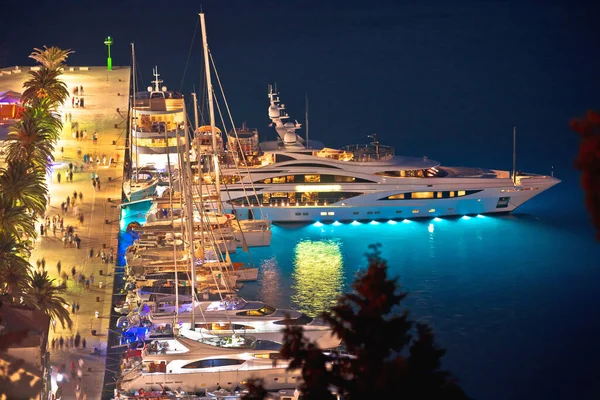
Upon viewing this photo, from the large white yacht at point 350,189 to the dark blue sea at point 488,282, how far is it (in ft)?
2.88

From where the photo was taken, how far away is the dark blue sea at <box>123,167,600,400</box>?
127 ft

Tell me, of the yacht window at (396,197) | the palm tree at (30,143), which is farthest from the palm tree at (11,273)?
the yacht window at (396,197)

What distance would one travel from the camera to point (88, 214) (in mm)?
52156

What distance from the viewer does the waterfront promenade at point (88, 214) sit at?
34906mm

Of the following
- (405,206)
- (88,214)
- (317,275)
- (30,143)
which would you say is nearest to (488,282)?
(317,275)

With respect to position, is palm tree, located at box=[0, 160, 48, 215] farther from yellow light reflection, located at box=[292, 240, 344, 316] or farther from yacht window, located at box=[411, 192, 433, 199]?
yacht window, located at box=[411, 192, 433, 199]

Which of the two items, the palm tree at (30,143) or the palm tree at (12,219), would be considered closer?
the palm tree at (12,219)

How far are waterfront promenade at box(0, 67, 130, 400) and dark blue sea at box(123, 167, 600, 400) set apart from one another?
6.49 meters

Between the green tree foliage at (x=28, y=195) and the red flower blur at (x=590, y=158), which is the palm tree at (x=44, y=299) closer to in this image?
the green tree foliage at (x=28, y=195)

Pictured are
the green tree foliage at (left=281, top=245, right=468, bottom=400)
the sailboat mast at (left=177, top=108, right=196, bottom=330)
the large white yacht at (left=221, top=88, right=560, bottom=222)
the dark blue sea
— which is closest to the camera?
the green tree foliage at (left=281, top=245, right=468, bottom=400)

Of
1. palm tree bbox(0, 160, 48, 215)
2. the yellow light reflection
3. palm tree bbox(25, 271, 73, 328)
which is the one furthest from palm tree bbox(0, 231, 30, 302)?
the yellow light reflection

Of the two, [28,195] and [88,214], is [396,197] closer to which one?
[88,214]

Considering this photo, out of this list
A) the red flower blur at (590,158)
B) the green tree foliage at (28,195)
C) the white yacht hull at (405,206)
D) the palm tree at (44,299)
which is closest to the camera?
the red flower blur at (590,158)

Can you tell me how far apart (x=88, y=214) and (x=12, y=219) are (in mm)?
13344
